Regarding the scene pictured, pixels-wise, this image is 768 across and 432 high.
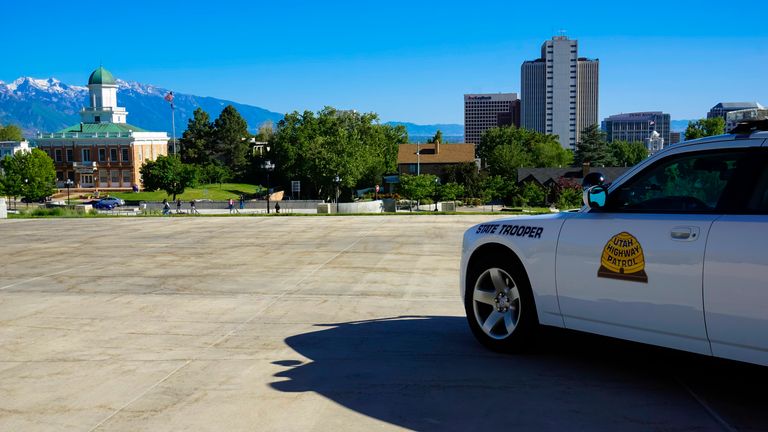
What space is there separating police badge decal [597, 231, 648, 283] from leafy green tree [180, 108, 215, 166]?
132 metres

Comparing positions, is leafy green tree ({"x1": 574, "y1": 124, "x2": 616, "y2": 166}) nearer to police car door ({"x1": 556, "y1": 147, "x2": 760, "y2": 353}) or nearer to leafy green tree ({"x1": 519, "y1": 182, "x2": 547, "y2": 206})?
leafy green tree ({"x1": 519, "y1": 182, "x2": 547, "y2": 206})

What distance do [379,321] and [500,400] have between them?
3440mm

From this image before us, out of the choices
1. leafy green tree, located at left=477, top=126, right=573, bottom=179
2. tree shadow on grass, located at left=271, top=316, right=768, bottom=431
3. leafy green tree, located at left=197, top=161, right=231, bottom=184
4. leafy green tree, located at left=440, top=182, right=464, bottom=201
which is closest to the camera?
tree shadow on grass, located at left=271, top=316, right=768, bottom=431

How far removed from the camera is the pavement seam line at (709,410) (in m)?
4.36

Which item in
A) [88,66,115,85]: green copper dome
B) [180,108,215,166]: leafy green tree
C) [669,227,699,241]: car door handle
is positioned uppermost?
[88,66,115,85]: green copper dome

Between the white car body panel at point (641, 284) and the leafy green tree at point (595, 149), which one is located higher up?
the leafy green tree at point (595, 149)

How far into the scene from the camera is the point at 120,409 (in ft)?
16.6

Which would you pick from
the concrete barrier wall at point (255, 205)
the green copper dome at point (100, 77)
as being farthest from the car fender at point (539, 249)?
the green copper dome at point (100, 77)

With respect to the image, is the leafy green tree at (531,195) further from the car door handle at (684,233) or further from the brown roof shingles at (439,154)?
the car door handle at (684,233)

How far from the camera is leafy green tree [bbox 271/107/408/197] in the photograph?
8688 centimetres

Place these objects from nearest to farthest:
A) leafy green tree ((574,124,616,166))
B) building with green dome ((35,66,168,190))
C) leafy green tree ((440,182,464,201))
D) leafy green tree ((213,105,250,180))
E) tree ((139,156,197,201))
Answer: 1. leafy green tree ((440,182,464,201))
2. tree ((139,156,197,201))
3. building with green dome ((35,66,168,190))
4. leafy green tree ((213,105,250,180))
5. leafy green tree ((574,124,616,166))

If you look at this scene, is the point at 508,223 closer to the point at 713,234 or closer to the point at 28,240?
the point at 713,234

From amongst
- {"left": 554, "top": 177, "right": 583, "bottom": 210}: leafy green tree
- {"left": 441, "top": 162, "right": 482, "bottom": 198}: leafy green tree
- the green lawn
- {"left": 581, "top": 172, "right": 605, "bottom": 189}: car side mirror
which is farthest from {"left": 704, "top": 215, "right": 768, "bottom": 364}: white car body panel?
the green lawn

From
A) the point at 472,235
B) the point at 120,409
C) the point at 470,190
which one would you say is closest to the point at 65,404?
the point at 120,409
